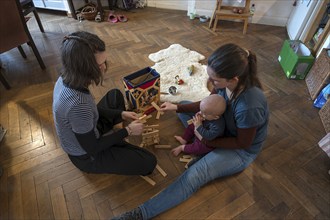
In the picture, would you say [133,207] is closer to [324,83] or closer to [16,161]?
[16,161]

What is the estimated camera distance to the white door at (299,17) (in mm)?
2313

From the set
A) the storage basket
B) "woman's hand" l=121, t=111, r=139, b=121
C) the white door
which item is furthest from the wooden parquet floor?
the storage basket

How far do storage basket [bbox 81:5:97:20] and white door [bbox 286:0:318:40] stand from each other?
2.68 m

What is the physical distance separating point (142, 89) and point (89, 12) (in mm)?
2135

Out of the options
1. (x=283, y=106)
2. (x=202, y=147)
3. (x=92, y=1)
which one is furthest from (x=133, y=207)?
(x=92, y=1)

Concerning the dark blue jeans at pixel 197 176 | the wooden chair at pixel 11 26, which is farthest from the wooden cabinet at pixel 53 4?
the dark blue jeans at pixel 197 176

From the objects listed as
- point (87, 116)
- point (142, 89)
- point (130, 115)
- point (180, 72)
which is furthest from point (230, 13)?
point (87, 116)

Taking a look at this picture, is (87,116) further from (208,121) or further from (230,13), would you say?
(230,13)

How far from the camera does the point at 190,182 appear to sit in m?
1.22

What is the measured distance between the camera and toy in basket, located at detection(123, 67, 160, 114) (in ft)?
5.20

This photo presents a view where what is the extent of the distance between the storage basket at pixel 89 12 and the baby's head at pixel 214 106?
2636 mm

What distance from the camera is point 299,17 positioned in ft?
8.31

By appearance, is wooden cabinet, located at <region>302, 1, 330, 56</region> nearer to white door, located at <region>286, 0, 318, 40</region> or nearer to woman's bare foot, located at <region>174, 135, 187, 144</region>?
white door, located at <region>286, 0, 318, 40</region>

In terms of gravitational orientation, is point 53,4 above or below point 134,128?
below
